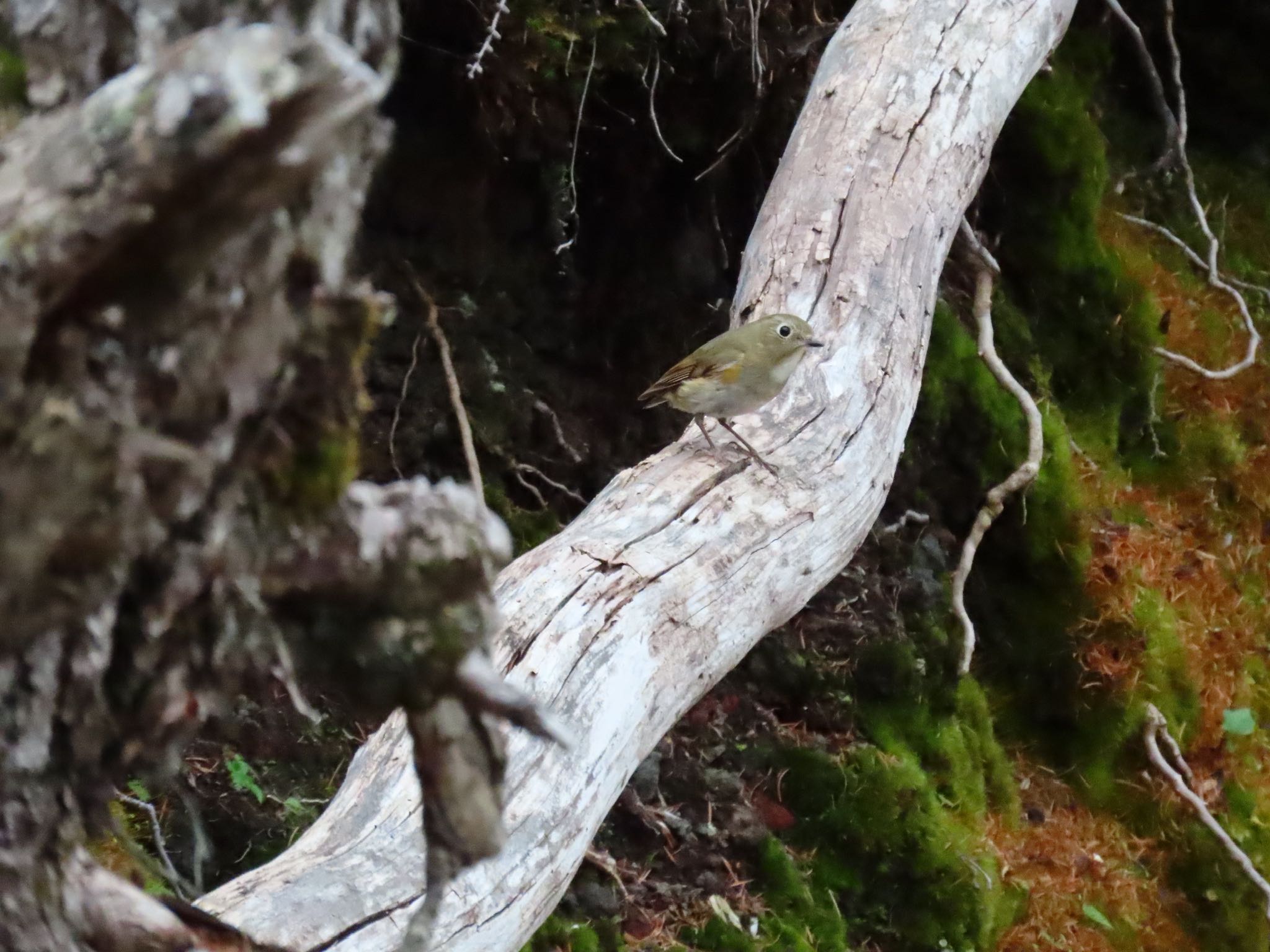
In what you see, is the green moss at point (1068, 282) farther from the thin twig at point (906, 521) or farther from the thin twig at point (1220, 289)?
the thin twig at point (906, 521)

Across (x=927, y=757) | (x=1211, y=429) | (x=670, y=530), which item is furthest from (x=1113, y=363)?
(x=670, y=530)

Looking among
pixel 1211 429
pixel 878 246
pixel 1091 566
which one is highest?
pixel 878 246

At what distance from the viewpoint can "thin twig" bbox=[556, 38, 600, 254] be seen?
428 centimetres

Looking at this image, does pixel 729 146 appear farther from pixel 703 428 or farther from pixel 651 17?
pixel 703 428

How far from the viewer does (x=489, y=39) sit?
3.76 metres

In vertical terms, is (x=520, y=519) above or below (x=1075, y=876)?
above

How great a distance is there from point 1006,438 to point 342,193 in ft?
16.8

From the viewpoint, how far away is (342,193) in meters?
1.01

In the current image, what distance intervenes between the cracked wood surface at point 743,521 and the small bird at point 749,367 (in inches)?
2.5

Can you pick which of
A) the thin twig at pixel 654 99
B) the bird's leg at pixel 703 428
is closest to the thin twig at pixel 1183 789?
the bird's leg at pixel 703 428

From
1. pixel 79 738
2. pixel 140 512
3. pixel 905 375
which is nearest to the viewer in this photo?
pixel 140 512

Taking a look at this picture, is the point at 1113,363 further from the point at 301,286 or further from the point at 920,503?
the point at 301,286

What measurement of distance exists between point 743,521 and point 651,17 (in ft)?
7.45

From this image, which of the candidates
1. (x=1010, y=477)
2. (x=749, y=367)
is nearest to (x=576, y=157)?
(x=749, y=367)
